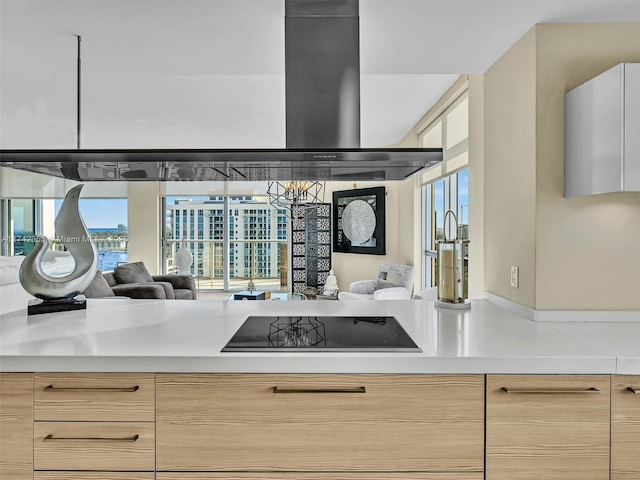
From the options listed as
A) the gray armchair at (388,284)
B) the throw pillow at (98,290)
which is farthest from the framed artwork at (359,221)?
the throw pillow at (98,290)

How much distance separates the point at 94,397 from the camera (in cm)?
128

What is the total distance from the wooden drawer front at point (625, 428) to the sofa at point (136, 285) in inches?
170

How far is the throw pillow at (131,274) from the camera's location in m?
5.47

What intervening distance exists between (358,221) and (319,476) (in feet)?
18.6

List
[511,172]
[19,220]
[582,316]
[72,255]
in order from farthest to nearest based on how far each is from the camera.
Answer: [19,220] → [511,172] → [72,255] → [582,316]

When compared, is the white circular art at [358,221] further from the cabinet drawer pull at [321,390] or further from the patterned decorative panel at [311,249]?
the cabinet drawer pull at [321,390]

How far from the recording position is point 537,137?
1.82 metres

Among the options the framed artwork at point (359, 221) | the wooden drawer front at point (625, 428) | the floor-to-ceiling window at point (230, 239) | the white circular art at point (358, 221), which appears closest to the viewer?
the wooden drawer front at point (625, 428)

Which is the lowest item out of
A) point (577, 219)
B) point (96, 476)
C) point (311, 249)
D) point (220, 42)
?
point (96, 476)

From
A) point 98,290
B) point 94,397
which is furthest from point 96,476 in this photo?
point 98,290

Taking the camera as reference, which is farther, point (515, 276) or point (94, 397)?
point (515, 276)

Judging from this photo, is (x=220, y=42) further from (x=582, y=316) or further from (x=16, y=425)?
(x=582, y=316)

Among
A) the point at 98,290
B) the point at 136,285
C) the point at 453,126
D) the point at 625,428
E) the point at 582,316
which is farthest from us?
the point at 136,285

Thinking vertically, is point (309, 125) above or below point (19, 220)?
above
